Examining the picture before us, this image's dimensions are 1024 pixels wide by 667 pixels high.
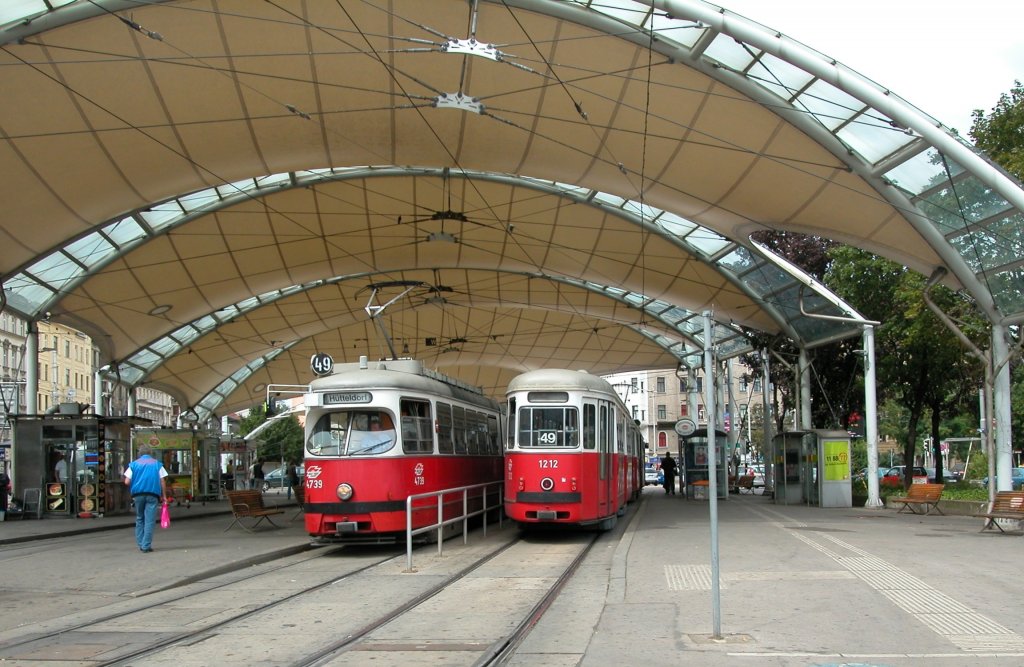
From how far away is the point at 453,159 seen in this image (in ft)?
88.5

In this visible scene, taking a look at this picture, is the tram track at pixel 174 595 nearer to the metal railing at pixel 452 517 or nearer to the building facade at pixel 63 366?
the metal railing at pixel 452 517

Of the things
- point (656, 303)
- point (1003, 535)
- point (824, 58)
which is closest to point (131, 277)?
point (656, 303)

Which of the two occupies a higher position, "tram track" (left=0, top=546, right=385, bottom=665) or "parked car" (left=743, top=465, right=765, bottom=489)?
"tram track" (left=0, top=546, right=385, bottom=665)

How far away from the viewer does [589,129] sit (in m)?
23.3

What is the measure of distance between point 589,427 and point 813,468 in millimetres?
13991

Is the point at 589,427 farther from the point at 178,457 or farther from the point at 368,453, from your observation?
the point at 178,457

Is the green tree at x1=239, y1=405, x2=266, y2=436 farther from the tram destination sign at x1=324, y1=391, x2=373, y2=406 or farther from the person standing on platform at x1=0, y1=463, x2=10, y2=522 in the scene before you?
the tram destination sign at x1=324, y1=391, x2=373, y2=406

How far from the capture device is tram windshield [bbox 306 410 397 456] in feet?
55.2

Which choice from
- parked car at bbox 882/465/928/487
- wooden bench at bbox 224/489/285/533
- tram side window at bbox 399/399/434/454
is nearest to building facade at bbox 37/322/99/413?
wooden bench at bbox 224/489/285/533

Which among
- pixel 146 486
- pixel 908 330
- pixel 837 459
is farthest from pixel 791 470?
pixel 146 486

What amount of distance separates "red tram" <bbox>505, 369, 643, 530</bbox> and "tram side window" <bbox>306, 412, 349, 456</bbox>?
330 cm

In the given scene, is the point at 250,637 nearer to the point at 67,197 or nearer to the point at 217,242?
the point at 67,197

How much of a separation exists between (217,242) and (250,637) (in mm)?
26099

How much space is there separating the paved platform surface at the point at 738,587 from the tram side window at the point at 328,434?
1916 millimetres
